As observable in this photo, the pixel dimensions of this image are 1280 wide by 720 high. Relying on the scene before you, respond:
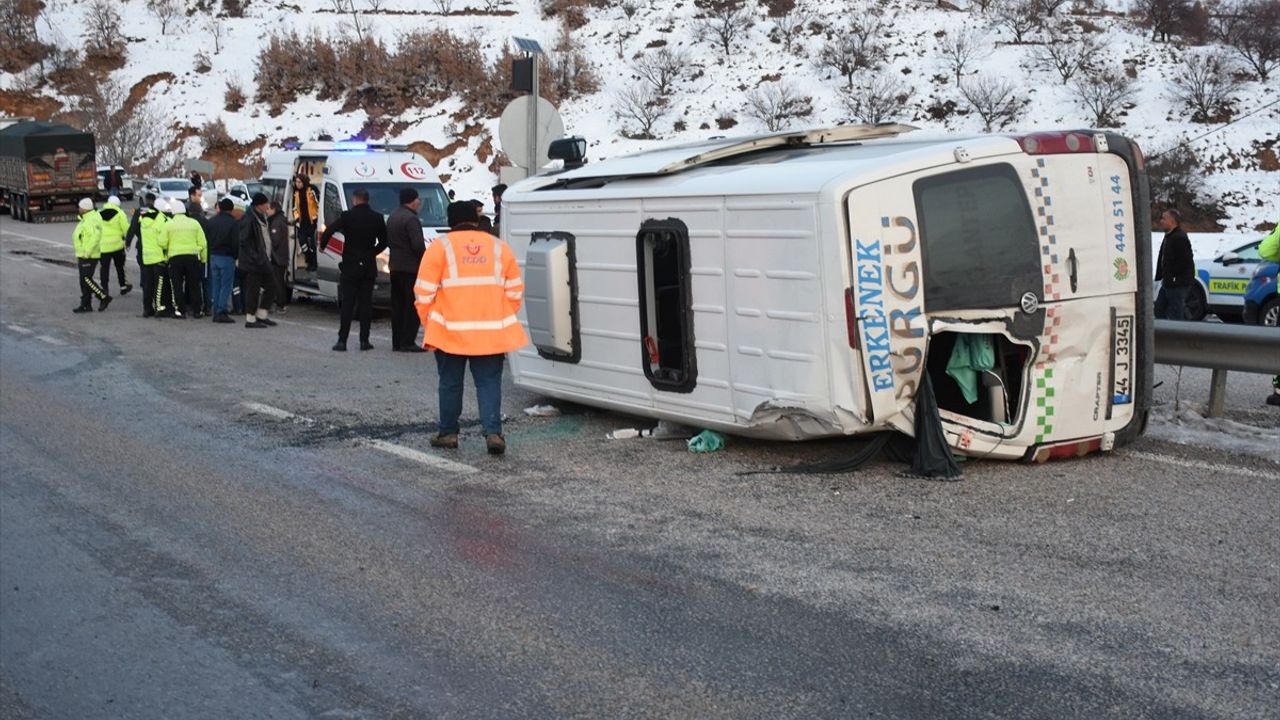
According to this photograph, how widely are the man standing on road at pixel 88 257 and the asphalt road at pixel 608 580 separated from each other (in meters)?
10.6

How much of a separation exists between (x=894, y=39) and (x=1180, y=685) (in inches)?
2102

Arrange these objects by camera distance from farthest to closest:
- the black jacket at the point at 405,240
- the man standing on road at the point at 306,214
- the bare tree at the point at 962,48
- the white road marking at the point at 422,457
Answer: the bare tree at the point at 962,48, the man standing on road at the point at 306,214, the black jacket at the point at 405,240, the white road marking at the point at 422,457

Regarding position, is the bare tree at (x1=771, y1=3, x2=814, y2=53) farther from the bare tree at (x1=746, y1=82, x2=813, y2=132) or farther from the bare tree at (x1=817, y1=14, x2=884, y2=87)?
the bare tree at (x1=746, y1=82, x2=813, y2=132)

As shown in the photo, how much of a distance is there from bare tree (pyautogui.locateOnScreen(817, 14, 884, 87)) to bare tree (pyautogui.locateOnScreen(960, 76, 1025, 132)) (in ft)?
15.7

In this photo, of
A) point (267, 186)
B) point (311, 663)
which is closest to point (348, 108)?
point (267, 186)

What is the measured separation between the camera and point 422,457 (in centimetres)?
905

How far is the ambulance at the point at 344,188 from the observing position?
19.2 meters

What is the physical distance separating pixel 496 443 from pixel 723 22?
53.6m

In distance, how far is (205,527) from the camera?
730cm

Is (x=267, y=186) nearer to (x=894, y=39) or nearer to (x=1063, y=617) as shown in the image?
(x=1063, y=617)

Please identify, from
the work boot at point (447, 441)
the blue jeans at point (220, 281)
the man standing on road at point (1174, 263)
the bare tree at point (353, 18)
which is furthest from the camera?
the bare tree at point (353, 18)

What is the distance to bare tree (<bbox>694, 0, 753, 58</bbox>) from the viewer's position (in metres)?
58.6

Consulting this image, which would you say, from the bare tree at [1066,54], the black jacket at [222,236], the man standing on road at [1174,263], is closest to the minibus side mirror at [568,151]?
Answer: the man standing on road at [1174,263]

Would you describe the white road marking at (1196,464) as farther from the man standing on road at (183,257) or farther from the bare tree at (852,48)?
the bare tree at (852,48)
